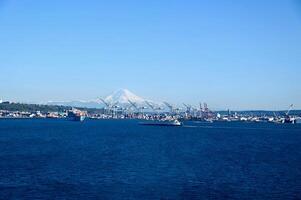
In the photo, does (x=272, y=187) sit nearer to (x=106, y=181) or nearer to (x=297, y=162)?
(x=106, y=181)

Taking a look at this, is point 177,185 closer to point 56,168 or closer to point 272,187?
point 272,187

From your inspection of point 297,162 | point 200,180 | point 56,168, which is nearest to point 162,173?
point 200,180

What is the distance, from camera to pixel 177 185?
75.5ft

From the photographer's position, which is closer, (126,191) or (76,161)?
(126,191)

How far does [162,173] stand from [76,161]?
24.7ft

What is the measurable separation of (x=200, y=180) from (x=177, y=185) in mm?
2136

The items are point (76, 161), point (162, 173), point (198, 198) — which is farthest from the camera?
point (76, 161)

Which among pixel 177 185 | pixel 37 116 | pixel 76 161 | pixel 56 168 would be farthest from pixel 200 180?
pixel 37 116

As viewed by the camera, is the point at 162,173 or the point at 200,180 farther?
the point at 162,173

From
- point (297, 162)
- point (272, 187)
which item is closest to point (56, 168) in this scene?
point (272, 187)

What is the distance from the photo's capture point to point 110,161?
3278 cm

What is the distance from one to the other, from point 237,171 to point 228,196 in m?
7.98

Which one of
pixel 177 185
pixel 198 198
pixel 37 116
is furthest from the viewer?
pixel 37 116

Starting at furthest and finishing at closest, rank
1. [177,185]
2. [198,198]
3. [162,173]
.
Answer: [162,173] → [177,185] → [198,198]
